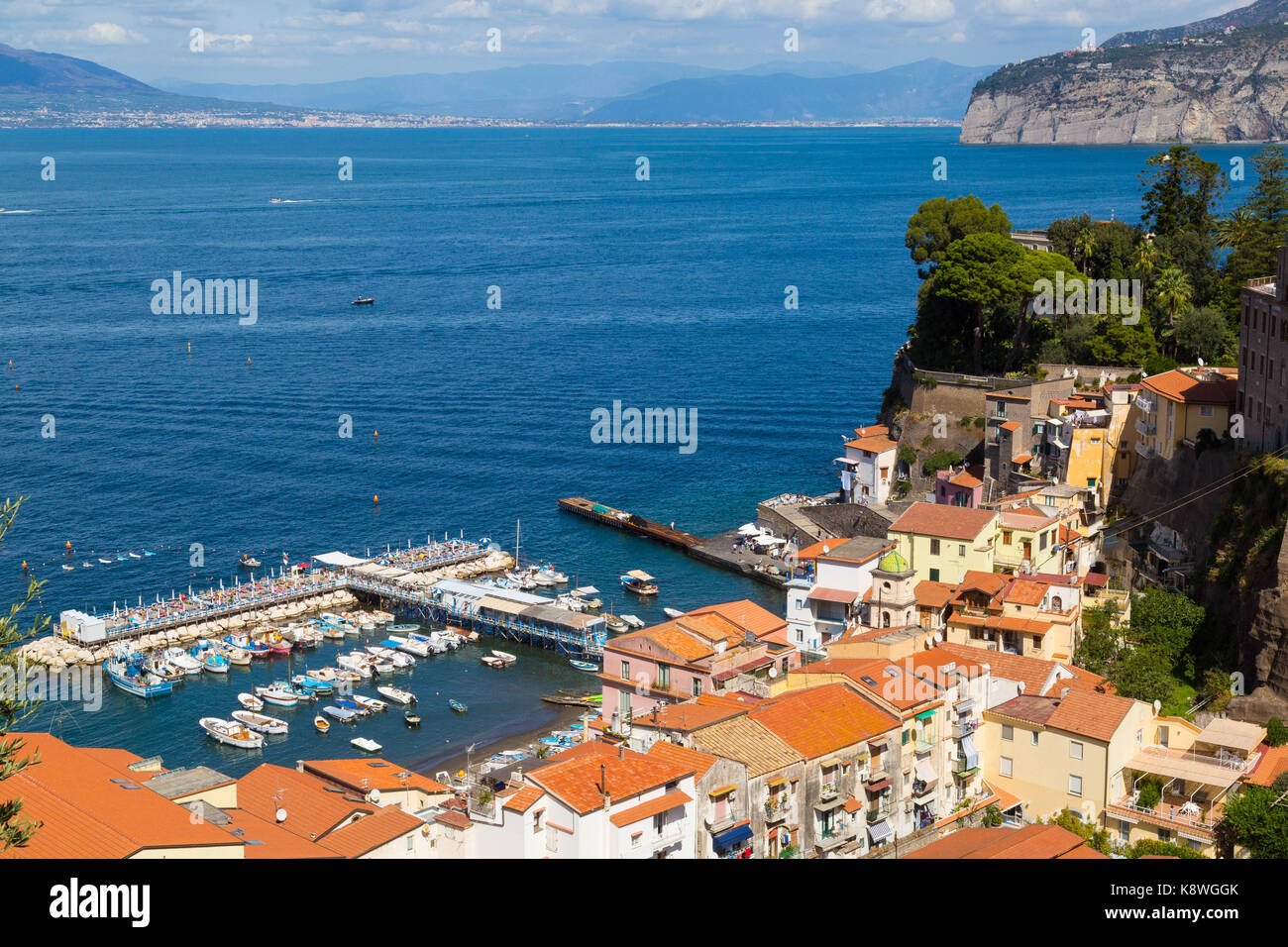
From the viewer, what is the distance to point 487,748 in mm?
37844

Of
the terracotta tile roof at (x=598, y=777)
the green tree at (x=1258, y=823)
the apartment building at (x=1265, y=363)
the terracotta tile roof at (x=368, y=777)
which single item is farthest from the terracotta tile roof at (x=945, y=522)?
the terracotta tile roof at (x=598, y=777)

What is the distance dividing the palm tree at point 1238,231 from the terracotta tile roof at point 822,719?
34479 mm

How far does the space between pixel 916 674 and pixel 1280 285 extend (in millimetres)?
15837

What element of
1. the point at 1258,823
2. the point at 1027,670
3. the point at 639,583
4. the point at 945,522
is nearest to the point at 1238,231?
the point at 945,522

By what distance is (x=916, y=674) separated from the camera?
3045 cm

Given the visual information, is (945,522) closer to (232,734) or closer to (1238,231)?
(232,734)

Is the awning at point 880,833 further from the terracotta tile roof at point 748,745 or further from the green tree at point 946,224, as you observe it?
the green tree at point 946,224

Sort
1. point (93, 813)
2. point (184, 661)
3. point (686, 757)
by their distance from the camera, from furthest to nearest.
Answer: 1. point (184, 661)
2. point (686, 757)
3. point (93, 813)

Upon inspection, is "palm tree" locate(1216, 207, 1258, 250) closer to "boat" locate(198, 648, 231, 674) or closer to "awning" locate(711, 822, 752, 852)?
A: "awning" locate(711, 822, 752, 852)

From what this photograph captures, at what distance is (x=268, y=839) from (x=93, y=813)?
3.51 m

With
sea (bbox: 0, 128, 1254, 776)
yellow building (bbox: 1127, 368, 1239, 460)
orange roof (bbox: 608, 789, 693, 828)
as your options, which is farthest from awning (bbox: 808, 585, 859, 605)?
orange roof (bbox: 608, 789, 693, 828)

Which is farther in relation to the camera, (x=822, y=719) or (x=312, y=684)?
(x=312, y=684)

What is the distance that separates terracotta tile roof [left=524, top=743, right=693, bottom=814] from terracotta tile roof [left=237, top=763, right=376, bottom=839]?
3771 mm

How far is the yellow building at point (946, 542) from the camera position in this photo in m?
39.2
